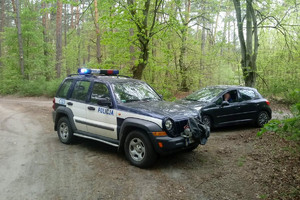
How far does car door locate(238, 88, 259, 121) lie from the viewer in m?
8.94

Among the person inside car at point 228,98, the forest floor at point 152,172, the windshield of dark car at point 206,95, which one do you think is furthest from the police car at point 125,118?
the person inside car at point 228,98

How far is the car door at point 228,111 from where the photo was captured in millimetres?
8344

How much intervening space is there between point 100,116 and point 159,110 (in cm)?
159

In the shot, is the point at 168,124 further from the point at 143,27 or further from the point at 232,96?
the point at 143,27

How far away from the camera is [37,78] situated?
2225cm

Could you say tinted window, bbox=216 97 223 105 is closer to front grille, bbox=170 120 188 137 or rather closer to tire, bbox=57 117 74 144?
front grille, bbox=170 120 188 137

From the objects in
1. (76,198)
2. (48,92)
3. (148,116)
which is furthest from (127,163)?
(48,92)

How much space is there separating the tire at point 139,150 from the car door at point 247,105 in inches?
205

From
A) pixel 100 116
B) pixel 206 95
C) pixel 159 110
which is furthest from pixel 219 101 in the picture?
pixel 100 116

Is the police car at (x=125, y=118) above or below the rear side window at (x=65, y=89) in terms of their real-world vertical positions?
below

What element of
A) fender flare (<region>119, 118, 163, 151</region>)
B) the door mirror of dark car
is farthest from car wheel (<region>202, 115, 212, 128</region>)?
the door mirror of dark car

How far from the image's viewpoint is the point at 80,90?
262 inches

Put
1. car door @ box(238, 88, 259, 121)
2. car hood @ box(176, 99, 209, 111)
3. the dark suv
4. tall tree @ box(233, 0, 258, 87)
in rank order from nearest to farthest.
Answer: car hood @ box(176, 99, 209, 111), the dark suv, car door @ box(238, 88, 259, 121), tall tree @ box(233, 0, 258, 87)

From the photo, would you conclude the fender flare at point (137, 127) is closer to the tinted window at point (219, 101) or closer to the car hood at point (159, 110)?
the car hood at point (159, 110)
